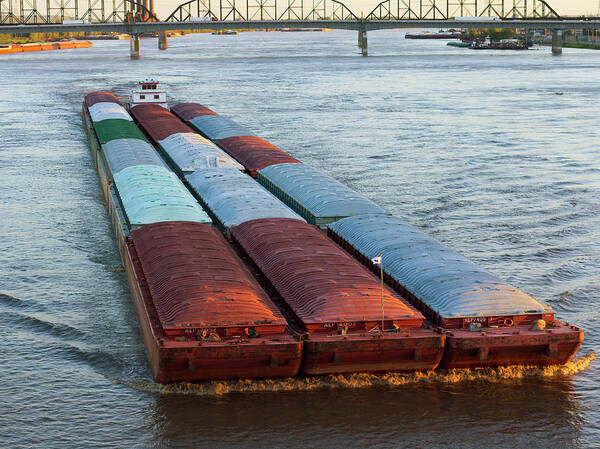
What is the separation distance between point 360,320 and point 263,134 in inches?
2464

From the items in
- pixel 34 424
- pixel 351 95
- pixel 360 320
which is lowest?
pixel 34 424

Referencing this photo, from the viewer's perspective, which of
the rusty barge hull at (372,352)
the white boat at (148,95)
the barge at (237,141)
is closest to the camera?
the rusty barge hull at (372,352)

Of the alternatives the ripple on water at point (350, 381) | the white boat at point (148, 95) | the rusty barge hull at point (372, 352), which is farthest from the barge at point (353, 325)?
the white boat at point (148, 95)

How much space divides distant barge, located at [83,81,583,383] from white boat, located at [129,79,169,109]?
58.7 m

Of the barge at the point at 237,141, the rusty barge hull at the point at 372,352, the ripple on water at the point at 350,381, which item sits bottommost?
the ripple on water at the point at 350,381

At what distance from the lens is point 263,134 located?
89.9m

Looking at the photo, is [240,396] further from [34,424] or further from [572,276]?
[572,276]

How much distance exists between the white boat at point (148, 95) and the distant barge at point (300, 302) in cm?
5869

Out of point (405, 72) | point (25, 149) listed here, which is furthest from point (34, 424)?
point (405, 72)

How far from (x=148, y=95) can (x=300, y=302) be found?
73195 mm

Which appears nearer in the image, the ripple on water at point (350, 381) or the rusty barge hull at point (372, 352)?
the rusty barge hull at point (372, 352)

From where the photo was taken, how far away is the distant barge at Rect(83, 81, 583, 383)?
2831 centimetres

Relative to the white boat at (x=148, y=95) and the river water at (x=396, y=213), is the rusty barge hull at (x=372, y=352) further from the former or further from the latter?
the white boat at (x=148, y=95)

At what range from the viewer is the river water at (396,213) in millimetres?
27750
